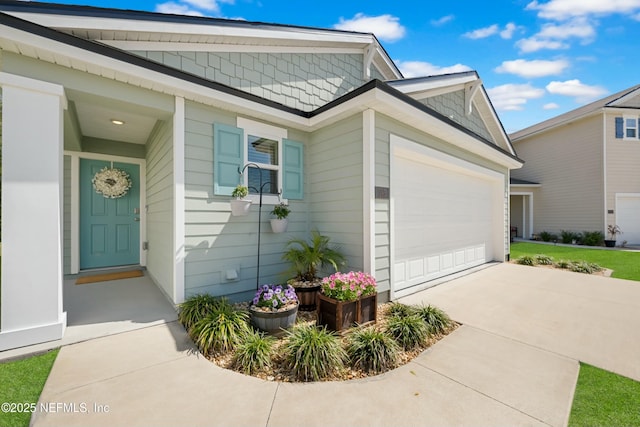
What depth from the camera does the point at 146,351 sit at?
272cm

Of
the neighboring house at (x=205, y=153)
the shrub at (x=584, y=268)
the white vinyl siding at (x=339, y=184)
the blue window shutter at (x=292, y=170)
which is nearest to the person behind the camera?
the neighboring house at (x=205, y=153)

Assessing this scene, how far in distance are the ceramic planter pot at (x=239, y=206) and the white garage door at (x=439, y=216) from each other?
227 centimetres

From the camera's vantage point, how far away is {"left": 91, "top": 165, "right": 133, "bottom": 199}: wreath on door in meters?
5.61

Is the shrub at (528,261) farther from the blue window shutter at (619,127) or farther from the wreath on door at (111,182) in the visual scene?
the wreath on door at (111,182)

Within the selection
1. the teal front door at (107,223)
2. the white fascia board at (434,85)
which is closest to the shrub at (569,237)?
the white fascia board at (434,85)

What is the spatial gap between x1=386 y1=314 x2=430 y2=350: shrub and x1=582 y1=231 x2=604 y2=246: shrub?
13.5 metres

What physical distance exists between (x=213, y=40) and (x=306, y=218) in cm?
326

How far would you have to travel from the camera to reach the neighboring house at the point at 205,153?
8.88 ft

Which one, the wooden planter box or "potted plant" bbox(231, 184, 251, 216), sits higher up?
"potted plant" bbox(231, 184, 251, 216)

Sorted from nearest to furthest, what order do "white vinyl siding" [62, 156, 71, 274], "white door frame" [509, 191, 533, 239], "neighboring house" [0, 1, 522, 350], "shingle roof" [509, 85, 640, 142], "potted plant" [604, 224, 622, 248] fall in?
"neighboring house" [0, 1, 522, 350] → "white vinyl siding" [62, 156, 71, 274] → "potted plant" [604, 224, 622, 248] → "shingle roof" [509, 85, 640, 142] → "white door frame" [509, 191, 533, 239]

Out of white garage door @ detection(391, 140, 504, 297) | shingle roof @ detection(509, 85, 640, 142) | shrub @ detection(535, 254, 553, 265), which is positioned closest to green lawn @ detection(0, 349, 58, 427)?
white garage door @ detection(391, 140, 504, 297)

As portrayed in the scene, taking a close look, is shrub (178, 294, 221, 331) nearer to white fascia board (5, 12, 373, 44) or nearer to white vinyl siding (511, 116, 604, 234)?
white fascia board (5, 12, 373, 44)

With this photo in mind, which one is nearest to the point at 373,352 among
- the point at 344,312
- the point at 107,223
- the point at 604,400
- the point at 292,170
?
the point at 344,312

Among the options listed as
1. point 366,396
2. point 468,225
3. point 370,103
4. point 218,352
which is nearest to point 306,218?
point 370,103
